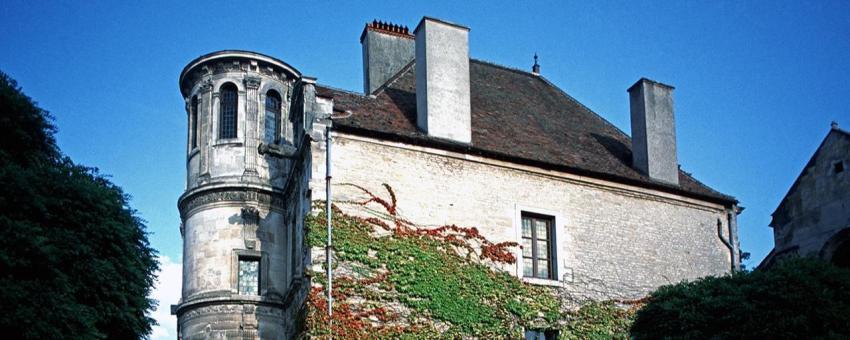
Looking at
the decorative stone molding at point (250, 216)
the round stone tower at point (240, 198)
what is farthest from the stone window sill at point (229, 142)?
the decorative stone molding at point (250, 216)

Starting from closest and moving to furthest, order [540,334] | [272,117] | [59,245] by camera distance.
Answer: [59,245] → [540,334] → [272,117]

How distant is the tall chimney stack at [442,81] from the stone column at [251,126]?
16.1ft

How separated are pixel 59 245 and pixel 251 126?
284 inches

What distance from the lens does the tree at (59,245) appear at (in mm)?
18062

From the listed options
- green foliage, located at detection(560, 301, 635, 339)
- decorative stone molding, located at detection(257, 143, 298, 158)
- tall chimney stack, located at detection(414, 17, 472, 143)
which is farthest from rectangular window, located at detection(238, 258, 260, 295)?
green foliage, located at detection(560, 301, 635, 339)

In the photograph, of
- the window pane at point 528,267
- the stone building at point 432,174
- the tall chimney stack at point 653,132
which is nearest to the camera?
the stone building at point 432,174

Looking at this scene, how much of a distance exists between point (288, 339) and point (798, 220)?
14.0 meters

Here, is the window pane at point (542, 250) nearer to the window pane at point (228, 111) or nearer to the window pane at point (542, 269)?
the window pane at point (542, 269)

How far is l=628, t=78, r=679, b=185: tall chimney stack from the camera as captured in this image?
24.9 meters

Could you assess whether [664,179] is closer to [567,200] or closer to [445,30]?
[567,200]

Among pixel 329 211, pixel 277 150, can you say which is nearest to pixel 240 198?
pixel 277 150

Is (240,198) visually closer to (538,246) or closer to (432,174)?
(432,174)

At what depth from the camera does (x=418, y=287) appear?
20.7 meters

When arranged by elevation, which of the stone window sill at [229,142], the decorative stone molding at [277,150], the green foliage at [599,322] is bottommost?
the green foliage at [599,322]
